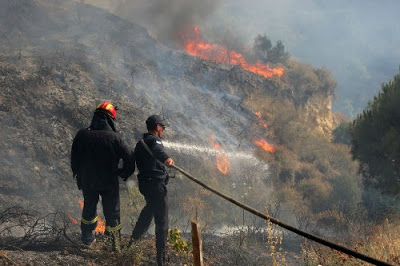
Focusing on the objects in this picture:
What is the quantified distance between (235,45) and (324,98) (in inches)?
415

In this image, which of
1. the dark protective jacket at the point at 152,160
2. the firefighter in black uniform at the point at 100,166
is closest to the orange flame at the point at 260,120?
the dark protective jacket at the point at 152,160

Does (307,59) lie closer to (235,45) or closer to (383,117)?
(235,45)

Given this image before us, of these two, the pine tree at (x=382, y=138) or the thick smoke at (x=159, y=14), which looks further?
the thick smoke at (x=159, y=14)

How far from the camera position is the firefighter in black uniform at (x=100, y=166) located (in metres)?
5.17

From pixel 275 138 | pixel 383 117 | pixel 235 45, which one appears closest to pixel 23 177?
pixel 383 117

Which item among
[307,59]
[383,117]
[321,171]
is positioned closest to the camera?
[383,117]

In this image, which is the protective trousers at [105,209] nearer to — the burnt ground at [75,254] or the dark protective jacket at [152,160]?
the burnt ground at [75,254]

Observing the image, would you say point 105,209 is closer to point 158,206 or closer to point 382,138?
point 158,206

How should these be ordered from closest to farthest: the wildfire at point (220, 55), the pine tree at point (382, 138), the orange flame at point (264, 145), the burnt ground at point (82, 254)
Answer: the burnt ground at point (82, 254)
the pine tree at point (382, 138)
the orange flame at point (264, 145)
the wildfire at point (220, 55)

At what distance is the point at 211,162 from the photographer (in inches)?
603

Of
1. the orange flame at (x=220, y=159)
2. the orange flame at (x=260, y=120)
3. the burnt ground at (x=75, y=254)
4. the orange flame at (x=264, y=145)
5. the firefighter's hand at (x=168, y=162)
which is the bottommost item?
the burnt ground at (x=75, y=254)

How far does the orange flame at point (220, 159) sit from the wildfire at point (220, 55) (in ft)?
43.5

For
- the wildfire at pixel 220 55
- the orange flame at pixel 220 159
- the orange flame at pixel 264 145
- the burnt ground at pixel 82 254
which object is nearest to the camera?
the burnt ground at pixel 82 254

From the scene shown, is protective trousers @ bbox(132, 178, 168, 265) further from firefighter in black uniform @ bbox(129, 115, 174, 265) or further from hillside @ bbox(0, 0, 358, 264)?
hillside @ bbox(0, 0, 358, 264)
